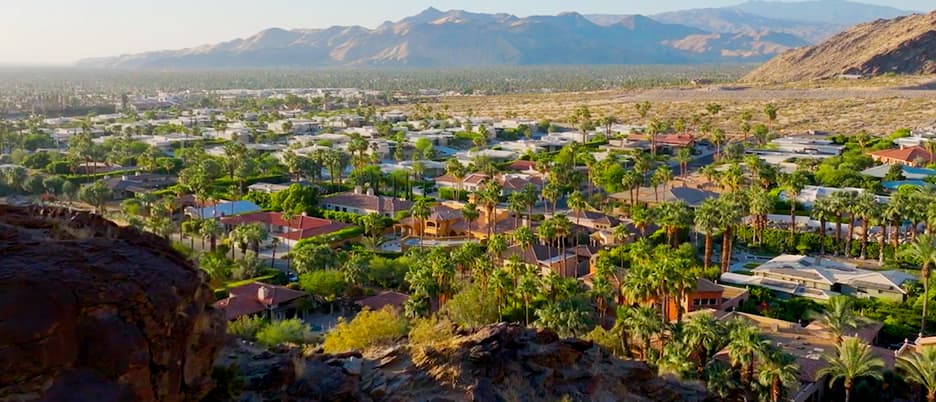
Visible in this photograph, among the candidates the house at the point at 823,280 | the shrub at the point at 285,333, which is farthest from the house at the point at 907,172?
the shrub at the point at 285,333

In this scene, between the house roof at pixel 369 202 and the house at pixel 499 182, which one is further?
the house at pixel 499 182

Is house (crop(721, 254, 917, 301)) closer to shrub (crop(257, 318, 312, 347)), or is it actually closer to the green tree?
shrub (crop(257, 318, 312, 347))

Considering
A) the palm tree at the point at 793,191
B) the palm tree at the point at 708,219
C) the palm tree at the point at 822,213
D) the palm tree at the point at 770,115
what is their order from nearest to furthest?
the palm tree at the point at 708,219 < the palm tree at the point at 822,213 < the palm tree at the point at 793,191 < the palm tree at the point at 770,115

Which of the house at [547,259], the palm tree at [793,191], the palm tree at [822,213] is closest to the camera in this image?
the house at [547,259]

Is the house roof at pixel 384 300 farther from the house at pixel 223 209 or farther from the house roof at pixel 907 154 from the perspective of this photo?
the house roof at pixel 907 154

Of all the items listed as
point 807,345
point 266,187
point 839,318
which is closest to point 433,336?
point 839,318
